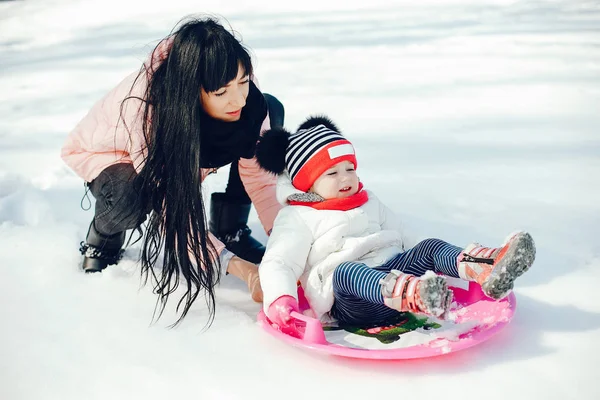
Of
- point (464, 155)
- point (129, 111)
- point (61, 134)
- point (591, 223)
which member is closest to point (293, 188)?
point (129, 111)

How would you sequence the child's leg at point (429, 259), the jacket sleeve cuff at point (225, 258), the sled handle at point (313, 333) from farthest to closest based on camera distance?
the jacket sleeve cuff at point (225, 258) < the child's leg at point (429, 259) < the sled handle at point (313, 333)

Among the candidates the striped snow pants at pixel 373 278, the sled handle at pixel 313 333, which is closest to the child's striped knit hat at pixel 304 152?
the striped snow pants at pixel 373 278

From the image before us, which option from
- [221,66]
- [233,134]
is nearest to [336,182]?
[233,134]

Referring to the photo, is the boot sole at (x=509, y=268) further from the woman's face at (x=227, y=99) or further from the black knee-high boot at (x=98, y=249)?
the black knee-high boot at (x=98, y=249)

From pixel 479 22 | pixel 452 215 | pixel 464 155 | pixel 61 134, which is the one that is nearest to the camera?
pixel 452 215

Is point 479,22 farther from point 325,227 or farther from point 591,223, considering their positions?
point 325,227

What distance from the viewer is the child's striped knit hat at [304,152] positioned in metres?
1.55

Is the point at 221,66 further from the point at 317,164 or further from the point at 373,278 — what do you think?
the point at 373,278

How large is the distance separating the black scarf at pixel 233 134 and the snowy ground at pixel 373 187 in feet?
1.10

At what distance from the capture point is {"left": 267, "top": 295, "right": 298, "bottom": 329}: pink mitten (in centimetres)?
136

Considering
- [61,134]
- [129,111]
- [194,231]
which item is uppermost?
[129,111]

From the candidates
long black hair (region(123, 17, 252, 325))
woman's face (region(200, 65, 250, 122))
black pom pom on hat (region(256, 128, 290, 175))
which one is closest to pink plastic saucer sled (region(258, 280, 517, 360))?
long black hair (region(123, 17, 252, 325))

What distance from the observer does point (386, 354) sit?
4.02 feet

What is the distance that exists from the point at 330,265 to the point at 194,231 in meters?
0.30
